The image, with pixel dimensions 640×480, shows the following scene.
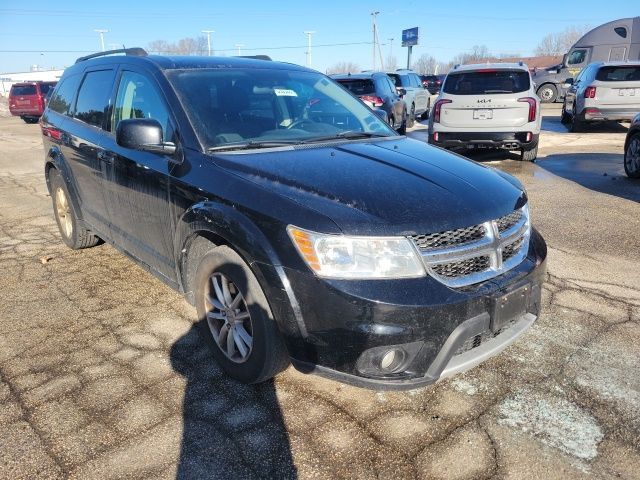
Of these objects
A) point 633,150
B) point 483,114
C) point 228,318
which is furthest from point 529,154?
point 228,318

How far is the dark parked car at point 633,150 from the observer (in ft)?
25.2

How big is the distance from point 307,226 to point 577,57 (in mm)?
23139

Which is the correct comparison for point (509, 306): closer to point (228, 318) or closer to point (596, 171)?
point (228, 318)

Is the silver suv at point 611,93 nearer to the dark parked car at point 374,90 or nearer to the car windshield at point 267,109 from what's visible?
the dark parked car at point 374,90

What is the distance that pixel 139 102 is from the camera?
137 inches

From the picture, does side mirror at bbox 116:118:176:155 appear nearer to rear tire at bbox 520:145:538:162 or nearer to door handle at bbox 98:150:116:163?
door handle at bbox 98:150:116:163

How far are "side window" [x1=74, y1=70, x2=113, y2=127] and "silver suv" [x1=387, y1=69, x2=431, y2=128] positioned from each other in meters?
11.4

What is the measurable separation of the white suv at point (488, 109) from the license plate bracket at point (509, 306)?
6.79 m

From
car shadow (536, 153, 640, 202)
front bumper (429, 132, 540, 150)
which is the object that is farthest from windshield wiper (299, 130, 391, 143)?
front bumper (429, 132, 540, 150)

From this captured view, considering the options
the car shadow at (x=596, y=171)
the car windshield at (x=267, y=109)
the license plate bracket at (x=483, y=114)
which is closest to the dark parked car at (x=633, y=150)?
the car shadow at (x=596, y=171)

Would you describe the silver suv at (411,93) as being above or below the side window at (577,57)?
below

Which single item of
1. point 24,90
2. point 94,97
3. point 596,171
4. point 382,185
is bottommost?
point 596,171

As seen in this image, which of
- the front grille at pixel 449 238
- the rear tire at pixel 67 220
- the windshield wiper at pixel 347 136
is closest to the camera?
the front grille at pixel 449 238

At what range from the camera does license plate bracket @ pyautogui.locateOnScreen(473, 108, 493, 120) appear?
8.72 meters
